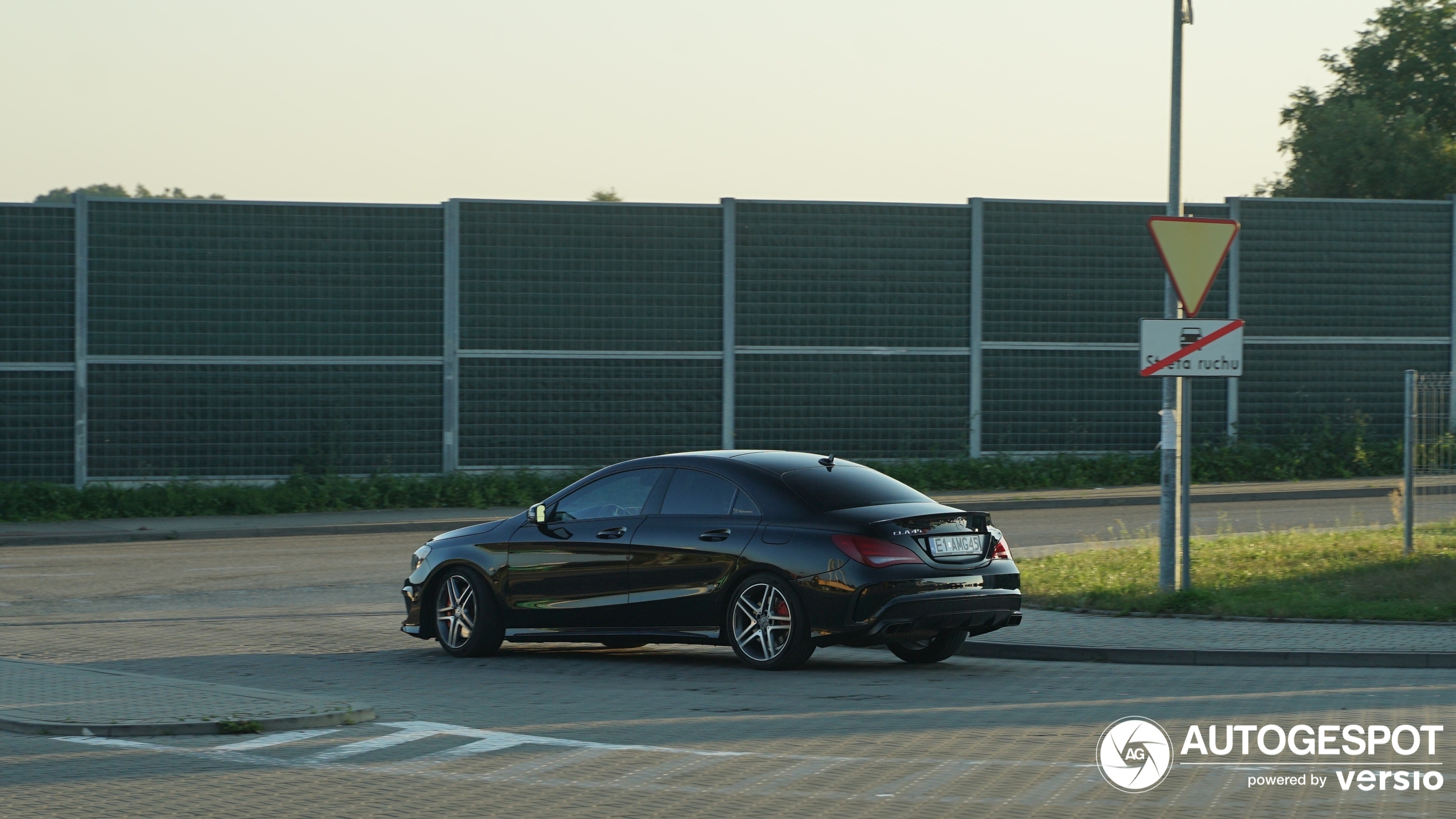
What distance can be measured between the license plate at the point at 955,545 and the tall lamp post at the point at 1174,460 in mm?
3353

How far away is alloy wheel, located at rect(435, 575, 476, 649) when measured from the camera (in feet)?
40.1

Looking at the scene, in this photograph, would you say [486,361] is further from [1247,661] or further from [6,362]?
[1247,661]

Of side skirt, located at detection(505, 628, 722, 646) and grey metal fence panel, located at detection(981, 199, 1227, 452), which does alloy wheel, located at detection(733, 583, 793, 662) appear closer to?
side skirt, located at detection(505, 628, 722, 646)

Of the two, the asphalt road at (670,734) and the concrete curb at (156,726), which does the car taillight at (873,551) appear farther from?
the concrete curb at (156,726)

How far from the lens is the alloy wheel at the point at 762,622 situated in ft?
35.9

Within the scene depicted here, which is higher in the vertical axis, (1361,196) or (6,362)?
(1361,196)

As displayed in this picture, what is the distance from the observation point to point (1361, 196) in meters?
48.3

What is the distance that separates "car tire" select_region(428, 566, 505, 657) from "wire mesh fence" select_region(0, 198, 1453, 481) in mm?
16987

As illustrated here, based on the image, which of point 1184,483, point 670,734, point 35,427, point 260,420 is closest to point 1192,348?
point 1184,483

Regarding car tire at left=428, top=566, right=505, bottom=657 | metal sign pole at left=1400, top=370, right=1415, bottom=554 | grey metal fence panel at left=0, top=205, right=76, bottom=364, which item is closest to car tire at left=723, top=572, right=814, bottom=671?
car tire at left=428, top=566, right=505, bottom=657

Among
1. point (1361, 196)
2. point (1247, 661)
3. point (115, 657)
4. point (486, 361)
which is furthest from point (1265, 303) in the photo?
point (115, 657)

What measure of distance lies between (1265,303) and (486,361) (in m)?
15.0

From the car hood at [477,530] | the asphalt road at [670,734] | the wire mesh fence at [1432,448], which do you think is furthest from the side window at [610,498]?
the wire mesh fence at [1432,448]

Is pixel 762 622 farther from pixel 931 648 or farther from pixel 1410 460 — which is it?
pixel 1410 460
